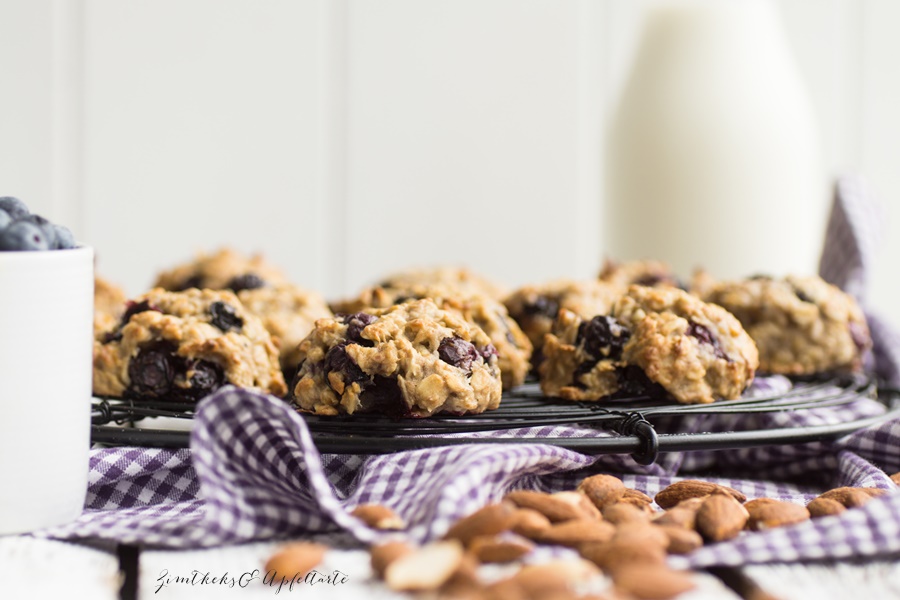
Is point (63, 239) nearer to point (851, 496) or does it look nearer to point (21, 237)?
point (21, 237)

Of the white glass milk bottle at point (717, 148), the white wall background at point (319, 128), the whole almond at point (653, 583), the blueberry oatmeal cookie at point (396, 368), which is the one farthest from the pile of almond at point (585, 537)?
the white wall background at point (319, 128)

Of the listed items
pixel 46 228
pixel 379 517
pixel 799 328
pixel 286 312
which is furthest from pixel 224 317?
pixel 799 328

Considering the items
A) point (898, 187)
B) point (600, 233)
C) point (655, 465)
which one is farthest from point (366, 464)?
point (898, 187)

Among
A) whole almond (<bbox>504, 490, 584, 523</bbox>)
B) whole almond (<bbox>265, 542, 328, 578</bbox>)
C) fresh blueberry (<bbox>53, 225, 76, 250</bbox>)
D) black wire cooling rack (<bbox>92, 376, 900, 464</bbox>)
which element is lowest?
whole almond (<bbox>265, 542, 328, 578</bbox>)

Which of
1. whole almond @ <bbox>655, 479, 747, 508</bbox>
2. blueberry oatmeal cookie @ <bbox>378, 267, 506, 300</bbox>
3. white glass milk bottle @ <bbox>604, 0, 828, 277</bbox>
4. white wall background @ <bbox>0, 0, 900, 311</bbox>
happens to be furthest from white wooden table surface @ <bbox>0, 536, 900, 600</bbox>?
white wall background @ <bbox>0, 0, 900, 311</bbox>

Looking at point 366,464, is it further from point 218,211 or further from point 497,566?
point 218,211

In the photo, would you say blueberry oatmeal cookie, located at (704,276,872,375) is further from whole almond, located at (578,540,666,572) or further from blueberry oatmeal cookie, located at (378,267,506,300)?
whole almond, located at (578,540,666,572)

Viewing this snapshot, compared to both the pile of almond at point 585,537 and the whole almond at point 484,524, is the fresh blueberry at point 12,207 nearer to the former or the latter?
the pile of almond at point 585,537
